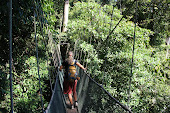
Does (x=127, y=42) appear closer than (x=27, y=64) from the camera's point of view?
No

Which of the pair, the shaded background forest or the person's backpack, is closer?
the person's backpack

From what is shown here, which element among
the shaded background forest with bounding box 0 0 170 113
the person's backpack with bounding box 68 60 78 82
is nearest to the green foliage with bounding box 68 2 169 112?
the shaded background forest with bounding box 0 0 170 113

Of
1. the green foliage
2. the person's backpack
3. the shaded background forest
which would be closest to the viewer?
the person's backpack

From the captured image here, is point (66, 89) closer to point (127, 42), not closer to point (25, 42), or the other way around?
point (25, 42)

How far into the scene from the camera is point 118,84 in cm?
347

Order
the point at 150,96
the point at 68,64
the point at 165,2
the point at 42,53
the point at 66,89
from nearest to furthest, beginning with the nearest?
the point at 68,64 → the point at 66,89 → the point at 165,2 → the point at 42,53 → the point at 150,96

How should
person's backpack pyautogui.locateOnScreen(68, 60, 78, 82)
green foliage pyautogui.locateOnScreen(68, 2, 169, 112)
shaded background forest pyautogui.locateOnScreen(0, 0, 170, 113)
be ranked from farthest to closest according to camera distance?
green foliage pyautogui.locateOnScreen(68, 2, 169, 112)
shaded background forest pyautogui.locateOnScreen(0, 0, 170, 113)
person's backpack pyautogui.locateOnScreen(68, 60, 78, 82)

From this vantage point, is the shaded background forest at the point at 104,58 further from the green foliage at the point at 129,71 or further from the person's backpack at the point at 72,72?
the person's backpack at the point at 72,72

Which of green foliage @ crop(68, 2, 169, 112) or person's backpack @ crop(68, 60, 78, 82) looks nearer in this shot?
person's backpack @ crop(68, 60, 78, 82)

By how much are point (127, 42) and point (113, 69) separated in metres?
0.70

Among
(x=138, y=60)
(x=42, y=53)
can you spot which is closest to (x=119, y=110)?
(x=42, y=53)

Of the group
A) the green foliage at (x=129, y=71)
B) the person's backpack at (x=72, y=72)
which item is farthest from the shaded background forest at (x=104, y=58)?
the person's backpack at (x=72, y=72)

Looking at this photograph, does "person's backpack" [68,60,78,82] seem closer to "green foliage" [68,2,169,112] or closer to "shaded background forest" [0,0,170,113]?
"shaded background forest" [0,0,170,113]

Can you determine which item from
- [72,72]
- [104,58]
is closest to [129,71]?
[104,58]
